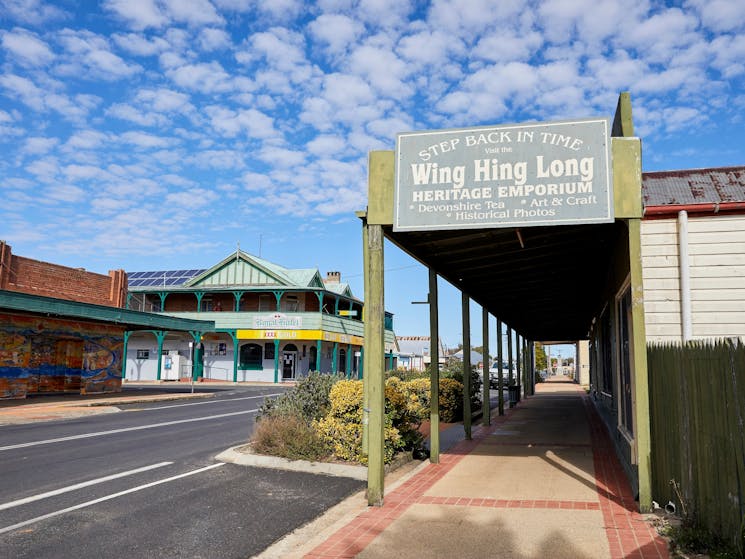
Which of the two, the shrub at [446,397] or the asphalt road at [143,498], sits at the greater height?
the shrub at [446,397]

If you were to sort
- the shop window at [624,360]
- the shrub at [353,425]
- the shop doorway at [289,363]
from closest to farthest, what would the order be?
the shop window at [624,360] → the shrub at [353,425] → the shop doorway at [289,363]

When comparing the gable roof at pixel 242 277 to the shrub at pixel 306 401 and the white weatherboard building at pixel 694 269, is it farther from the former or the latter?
the white weatherboard building at pixel 694 269

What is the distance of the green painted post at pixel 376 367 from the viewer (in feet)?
23.8

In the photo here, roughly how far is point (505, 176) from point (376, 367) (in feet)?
9.48

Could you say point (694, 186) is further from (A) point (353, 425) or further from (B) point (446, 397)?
(B) point (446, 397)

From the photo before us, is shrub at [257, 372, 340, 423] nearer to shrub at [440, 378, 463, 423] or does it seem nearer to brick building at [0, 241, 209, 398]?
shrub at [440, 378, 463, 423]

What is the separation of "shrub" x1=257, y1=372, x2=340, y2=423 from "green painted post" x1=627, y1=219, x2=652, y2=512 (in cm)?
617

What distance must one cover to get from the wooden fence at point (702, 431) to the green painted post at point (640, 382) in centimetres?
19

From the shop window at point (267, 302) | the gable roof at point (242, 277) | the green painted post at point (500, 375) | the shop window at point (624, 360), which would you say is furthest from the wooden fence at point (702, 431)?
the shop window at point (267, 302)

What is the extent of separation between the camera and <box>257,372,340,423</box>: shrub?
37.8ft

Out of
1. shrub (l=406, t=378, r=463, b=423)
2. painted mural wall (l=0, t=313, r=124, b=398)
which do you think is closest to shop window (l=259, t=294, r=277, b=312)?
painted mural wall (l=0, t=313, r=124, b=398)

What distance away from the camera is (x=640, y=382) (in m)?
6.89

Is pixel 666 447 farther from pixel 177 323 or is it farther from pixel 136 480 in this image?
pixel 177 323

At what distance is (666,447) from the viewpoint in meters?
6.69
